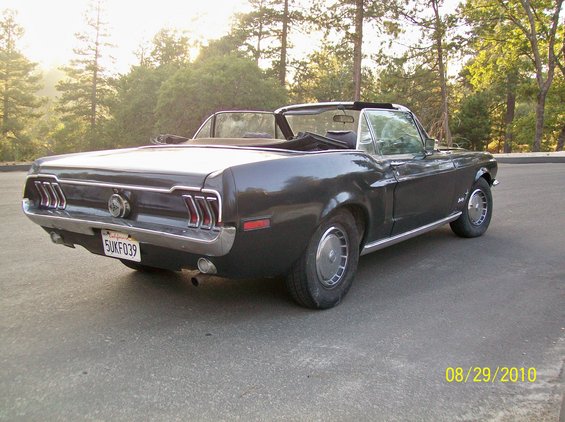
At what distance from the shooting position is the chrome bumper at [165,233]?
2859 millimetres

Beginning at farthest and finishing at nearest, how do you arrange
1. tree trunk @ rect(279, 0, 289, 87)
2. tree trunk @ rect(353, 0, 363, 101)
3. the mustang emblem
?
tree trunk @ rect(279, 0, 289, 87), tree trunk @ rect(353, 0, 363, 101), the mustang emblem

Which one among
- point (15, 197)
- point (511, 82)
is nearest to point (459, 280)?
point (15, 197)

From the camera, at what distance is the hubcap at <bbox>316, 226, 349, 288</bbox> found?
356cm

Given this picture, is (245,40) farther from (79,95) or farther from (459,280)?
(459,280)

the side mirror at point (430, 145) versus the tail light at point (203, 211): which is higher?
the side mirror at point (430, 145)

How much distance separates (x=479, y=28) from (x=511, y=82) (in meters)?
9.78

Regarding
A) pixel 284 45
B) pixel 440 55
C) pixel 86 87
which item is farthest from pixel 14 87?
pixel 440 55

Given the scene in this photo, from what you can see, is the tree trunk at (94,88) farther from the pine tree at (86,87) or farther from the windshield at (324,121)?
the windshield at (324,121)

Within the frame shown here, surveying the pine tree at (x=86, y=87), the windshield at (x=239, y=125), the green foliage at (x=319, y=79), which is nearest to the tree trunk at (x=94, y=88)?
the pine tree at (x=86, y=87)

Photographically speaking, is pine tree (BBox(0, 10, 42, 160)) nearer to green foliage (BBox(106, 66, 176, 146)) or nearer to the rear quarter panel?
green foliage (BBox(106, 66, 176, 146))

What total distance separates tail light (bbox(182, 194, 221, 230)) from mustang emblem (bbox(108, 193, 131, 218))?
488 millimetres

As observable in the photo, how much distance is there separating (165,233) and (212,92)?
2594 centimetres

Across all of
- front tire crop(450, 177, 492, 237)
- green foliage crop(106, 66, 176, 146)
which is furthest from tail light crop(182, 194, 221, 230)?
green foliage crop(106, 66, 176, 146)

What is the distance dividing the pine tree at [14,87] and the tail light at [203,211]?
163ft
